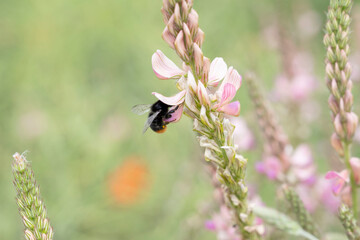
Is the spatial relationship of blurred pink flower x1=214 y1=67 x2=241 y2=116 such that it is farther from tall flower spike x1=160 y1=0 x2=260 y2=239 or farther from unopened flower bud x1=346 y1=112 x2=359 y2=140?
unopened flower bud x1=346 y1=112 x2=359 y2=140

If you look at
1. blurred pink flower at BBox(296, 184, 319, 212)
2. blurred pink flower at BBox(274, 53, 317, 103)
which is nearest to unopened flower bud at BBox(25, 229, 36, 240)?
blurred pink flower at BBox(296, 184, 319, 212)

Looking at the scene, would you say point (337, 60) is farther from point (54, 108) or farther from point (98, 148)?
point (54, 108)

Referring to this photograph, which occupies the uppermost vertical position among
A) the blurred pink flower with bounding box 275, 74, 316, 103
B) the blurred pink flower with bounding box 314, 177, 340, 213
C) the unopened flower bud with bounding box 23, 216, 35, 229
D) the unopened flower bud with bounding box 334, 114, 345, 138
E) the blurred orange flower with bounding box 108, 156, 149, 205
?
the blurred orange flower with bounding box 108, 156, 149, 205

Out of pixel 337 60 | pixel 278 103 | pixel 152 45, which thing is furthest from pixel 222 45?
pixel 337 60

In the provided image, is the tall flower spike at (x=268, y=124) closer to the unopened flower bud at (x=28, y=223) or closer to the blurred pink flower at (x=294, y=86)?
the unopened flower bud at (x=28, y=223)

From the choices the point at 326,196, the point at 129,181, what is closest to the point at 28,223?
the point at 326,196

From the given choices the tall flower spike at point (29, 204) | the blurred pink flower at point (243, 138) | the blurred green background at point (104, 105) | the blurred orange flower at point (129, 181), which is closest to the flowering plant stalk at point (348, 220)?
the tall flower spike at point (29, 204)

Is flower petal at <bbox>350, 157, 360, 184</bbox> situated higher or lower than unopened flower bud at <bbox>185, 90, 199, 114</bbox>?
lower

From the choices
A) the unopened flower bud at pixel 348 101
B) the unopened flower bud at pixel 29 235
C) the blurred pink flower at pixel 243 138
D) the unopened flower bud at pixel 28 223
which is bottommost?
the unopened flower bud at pixel 29 235
